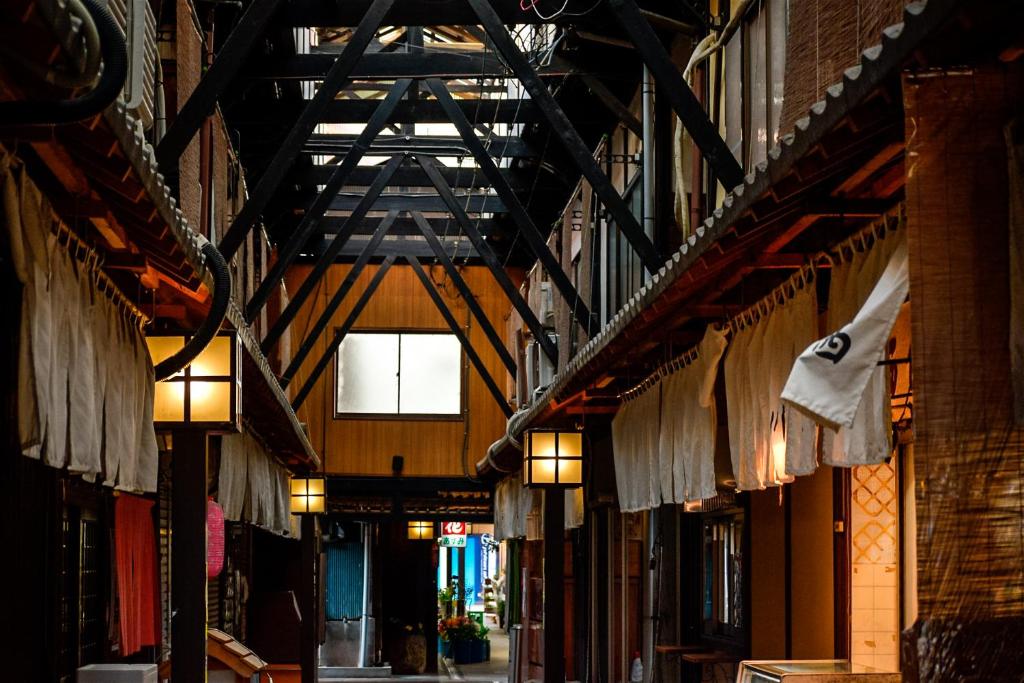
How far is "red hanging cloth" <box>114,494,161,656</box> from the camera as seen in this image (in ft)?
46.2

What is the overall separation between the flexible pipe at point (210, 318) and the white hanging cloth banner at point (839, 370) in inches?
194

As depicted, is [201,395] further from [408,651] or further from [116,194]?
[408,651]

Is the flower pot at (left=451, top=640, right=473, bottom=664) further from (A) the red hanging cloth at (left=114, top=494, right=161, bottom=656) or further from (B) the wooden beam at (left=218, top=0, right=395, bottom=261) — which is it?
(B) the wooden beam at (left=218, top=0, right=395, bottom=261)

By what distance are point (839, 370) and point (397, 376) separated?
27594 mm

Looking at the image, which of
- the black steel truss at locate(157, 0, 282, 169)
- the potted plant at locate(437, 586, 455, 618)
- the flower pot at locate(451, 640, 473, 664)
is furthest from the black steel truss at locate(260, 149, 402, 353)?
the potted plant at locate(437, 586, 455, 618)

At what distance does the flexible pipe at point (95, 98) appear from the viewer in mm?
4738

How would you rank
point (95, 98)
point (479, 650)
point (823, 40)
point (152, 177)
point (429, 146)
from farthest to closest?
point (479, 650), point (429, 146), point (823, 40), point (152, 177), point (95, 98)

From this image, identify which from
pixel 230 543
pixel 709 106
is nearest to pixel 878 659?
pixel 709 106

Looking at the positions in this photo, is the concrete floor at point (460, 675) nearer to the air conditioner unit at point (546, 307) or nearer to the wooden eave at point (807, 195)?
the air conditioner unit at point (546, 307)

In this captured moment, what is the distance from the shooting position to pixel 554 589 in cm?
1831

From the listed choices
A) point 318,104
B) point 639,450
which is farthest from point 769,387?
point 318,104

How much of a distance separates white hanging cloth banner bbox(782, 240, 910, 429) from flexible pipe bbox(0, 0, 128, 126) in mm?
2672

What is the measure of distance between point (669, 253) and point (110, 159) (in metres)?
9.25

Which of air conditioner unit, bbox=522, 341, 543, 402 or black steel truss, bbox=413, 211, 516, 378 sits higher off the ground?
black steel truss, bbox=413, 211, 516, 378
